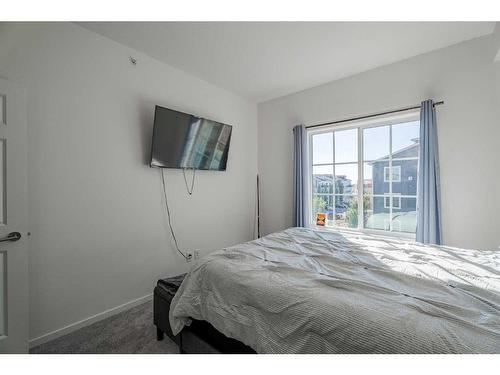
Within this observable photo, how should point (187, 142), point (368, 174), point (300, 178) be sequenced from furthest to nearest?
point (300, 178) → point (368, 174) → point (187, 142)

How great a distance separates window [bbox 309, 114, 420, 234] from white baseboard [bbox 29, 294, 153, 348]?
2.43 metres

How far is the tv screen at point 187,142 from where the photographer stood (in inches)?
91.7

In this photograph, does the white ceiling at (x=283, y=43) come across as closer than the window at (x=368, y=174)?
Yes

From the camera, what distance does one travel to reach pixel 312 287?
108cm

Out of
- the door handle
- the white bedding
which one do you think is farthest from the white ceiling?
the white bedding

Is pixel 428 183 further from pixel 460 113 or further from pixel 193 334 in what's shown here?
pixel 193 334

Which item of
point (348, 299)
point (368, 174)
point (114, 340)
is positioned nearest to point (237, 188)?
point (368, 174)

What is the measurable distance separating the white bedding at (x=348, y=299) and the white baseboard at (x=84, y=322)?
3.67 ft

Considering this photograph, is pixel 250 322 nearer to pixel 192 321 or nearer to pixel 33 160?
pixel 192 321

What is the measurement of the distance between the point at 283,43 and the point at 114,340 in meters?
2.97

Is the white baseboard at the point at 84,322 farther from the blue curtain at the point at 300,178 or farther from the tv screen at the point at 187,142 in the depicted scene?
the blue curtain at the point at 300,178

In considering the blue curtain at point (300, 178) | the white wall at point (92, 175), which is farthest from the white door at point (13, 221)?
the blue curtain at point (300, 178)

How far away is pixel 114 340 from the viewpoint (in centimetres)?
172
